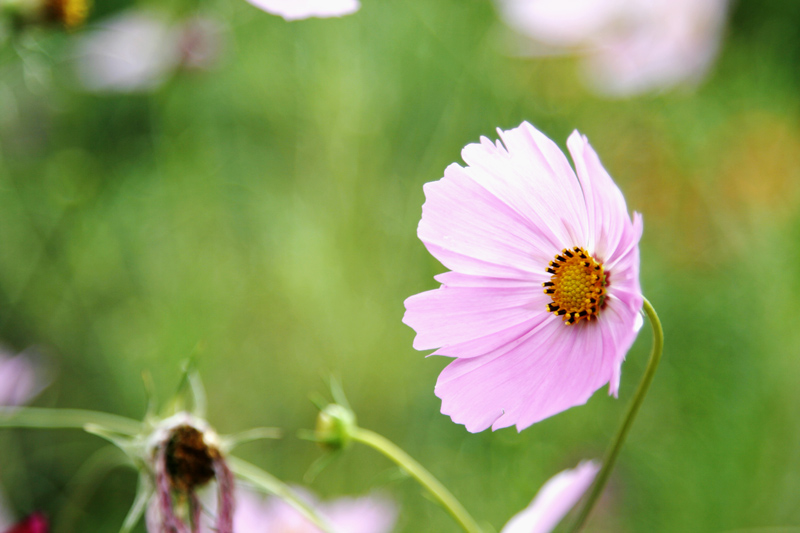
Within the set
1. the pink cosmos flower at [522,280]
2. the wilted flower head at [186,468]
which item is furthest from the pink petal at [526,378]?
the wilted flower head at [186,468]

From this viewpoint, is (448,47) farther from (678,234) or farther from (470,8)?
(678,234)

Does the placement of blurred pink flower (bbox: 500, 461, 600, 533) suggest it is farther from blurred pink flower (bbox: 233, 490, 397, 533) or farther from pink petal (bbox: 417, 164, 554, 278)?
blurred pink flower (bbox: 233, 490, 397, 533)

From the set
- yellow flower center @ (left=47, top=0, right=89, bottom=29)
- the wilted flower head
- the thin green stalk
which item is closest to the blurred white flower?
yellow flower center @ (left=47, top=0, right=89, bottom=29)

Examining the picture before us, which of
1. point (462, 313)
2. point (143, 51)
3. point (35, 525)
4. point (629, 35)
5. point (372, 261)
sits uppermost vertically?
point (629, 35)

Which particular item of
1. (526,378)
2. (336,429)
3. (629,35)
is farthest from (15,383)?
(629,35)

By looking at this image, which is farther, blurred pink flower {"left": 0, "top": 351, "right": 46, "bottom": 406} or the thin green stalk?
blurred pink flower {"left": 0, "top": 351, "right": 46, "bottom": 406}

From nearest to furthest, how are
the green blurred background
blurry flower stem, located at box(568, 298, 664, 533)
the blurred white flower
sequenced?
blurry flower stem, located at box(568, 298, 664, 533) < the green blurred background < the blurred white flower

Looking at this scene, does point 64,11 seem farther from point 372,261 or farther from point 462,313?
point 372,261
